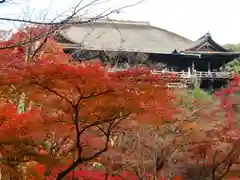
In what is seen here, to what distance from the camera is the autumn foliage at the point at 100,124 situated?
4.89 m

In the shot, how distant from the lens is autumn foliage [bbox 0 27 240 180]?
16.0ft

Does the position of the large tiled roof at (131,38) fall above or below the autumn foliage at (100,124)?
above

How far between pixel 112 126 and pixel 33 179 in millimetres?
1733

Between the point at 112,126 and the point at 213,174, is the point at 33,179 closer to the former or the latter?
the point at 112,126

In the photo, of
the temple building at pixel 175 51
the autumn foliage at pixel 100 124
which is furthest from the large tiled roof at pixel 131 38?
the autumn foliage at pixel 100 124

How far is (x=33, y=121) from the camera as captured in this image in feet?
18.5

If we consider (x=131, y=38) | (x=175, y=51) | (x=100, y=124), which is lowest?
(x=100, y=124)

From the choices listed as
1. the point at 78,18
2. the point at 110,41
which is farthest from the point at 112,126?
the point at 110,41

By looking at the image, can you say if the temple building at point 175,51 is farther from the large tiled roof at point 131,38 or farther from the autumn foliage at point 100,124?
the autumn foliage at point 100,124

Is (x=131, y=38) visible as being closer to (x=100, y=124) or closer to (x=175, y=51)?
(x=175, y=51)

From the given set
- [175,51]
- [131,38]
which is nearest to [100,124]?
[175,51]

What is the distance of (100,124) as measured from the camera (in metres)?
5.89

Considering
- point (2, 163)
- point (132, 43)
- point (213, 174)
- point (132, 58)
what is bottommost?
point (213, 174)

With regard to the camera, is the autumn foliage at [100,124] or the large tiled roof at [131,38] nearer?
the autumn foliage at [100,124]
